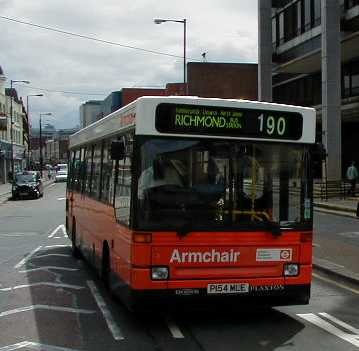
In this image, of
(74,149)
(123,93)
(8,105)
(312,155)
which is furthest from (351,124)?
(123,93)

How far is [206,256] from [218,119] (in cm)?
158

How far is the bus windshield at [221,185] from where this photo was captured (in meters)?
7.38

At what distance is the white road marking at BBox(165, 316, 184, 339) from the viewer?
718cm

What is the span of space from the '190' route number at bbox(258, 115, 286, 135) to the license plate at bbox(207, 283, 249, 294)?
5.93 ft

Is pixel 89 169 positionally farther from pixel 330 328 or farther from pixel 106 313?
pixel 330 328

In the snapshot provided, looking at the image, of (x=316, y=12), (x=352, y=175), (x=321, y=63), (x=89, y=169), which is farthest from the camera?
(x=316, y=12)

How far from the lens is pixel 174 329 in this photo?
7480 mm

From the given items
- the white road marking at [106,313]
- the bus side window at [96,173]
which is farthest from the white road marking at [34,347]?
the bus side window at [96,173]

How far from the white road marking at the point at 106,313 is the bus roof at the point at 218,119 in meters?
2.22

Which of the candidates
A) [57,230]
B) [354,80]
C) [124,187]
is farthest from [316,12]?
[124,187]

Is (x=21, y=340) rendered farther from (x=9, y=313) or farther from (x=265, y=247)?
(x=265, y=247)

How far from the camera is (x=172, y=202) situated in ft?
24.2

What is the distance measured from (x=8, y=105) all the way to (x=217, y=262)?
242 ft

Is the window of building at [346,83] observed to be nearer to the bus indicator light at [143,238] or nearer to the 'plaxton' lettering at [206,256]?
the 'plaxton' lettering at [206,256]
